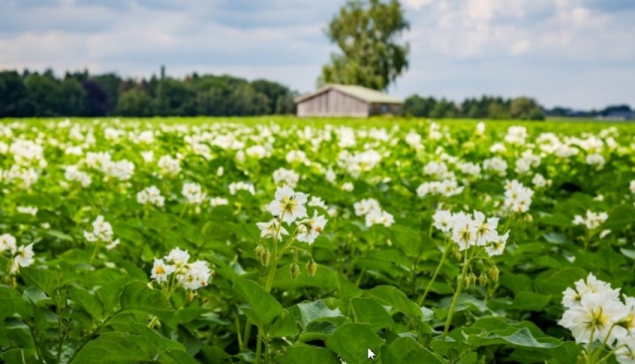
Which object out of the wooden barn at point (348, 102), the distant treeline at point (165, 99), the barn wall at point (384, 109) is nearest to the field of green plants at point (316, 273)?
the distant treeline at point (165, 99)

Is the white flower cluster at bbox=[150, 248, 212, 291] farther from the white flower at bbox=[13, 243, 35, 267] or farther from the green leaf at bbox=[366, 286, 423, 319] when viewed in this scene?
the green leaf at bbox=[366, 286, 423, 319]

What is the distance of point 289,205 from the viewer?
5.74ft

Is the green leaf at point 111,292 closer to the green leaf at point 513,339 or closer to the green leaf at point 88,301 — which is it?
the green leaf at point 88,301

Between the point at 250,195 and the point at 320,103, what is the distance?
6587cm

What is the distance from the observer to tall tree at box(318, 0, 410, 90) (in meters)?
62.6

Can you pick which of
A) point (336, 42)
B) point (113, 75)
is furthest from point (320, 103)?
point (113, 75)

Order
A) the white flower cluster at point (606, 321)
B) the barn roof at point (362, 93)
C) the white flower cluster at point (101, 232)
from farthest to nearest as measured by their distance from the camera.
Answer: the barn roof at point (362, 93) < the white flower cluster at point (101, 232) < the white flower cluster at point (606, 321)

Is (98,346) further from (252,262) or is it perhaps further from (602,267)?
(602,267)

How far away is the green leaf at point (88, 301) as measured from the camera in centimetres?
159

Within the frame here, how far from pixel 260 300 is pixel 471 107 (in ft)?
304

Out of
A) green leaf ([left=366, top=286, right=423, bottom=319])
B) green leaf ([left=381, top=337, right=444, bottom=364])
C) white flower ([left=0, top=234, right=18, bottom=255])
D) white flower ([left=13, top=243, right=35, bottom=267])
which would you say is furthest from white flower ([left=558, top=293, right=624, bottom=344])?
white flower ([left=0, top=234, right=18, bottom=255])

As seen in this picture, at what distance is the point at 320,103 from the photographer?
226ft

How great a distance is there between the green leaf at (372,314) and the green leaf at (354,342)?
170 mm

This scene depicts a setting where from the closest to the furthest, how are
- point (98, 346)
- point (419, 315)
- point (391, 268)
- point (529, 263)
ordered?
1. point (98, 346)
2. point (419, 315)
3. point (391, 268)
4. point (529, 263)
